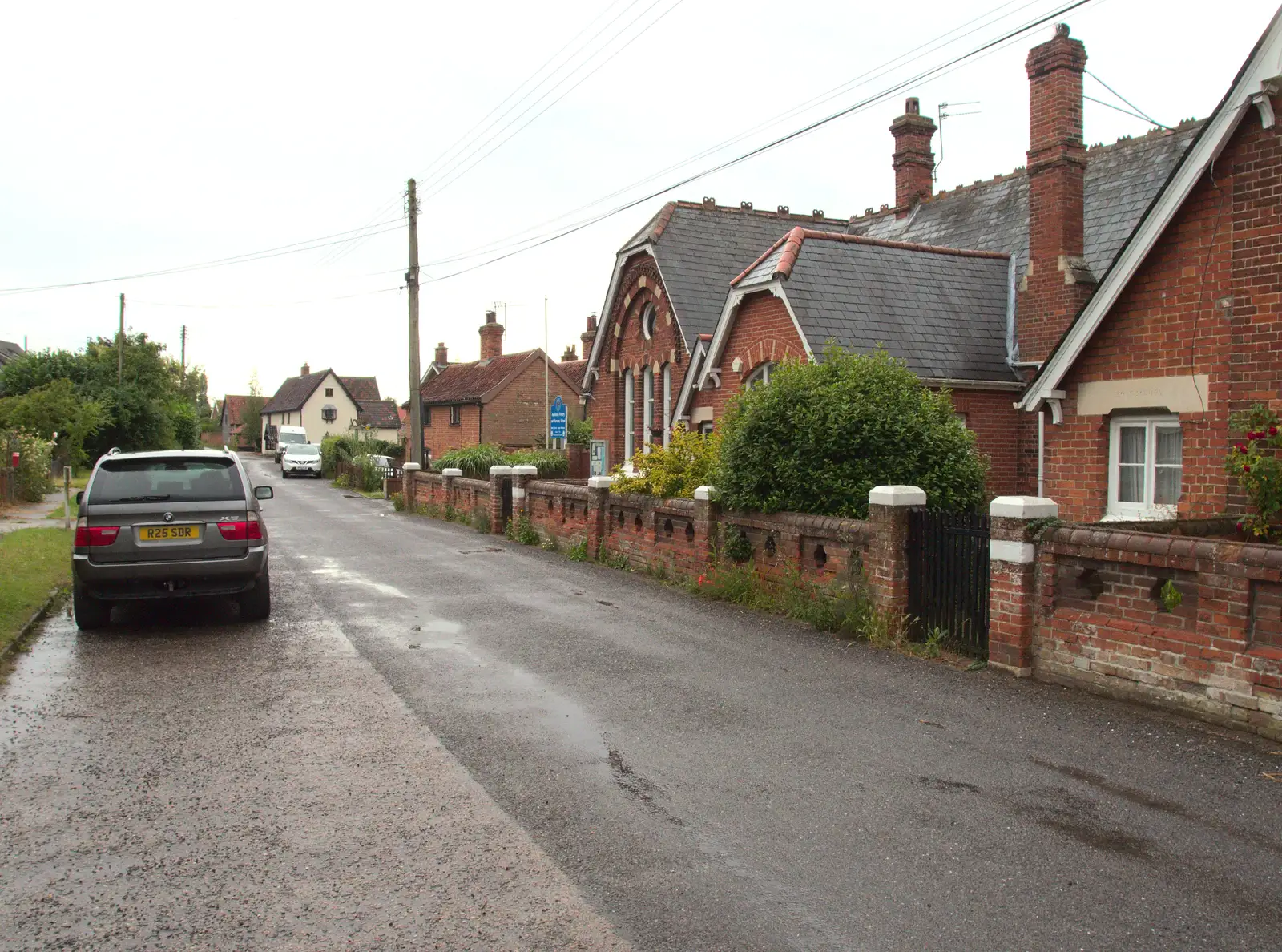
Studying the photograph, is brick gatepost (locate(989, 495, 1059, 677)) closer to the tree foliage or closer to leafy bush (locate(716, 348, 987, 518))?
leafy bush (locate(716, 348, 987, 518))

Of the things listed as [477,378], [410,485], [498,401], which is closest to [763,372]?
[410,485]

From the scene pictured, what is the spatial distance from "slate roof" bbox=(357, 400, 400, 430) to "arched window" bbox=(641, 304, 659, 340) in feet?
218

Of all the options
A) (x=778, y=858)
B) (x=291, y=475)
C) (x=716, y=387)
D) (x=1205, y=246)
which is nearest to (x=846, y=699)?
(x=778, y=858)

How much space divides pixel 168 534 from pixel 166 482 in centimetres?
69

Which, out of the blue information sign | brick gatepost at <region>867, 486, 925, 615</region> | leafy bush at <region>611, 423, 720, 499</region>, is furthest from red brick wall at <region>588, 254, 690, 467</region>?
brick gatepost at <region>867, 486, 925, 615</region>

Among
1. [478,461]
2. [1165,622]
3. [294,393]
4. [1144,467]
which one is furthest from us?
[294,393]

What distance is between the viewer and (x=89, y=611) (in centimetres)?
1018

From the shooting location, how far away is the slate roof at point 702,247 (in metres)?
24.1

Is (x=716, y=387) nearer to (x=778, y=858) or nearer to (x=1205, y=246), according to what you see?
(x=1205, y=246)

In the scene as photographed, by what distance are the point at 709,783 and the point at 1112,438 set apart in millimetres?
9569

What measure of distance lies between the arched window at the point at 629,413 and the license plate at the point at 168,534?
1745 cm

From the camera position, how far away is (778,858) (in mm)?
4660

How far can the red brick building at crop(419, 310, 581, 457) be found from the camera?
2047 inches

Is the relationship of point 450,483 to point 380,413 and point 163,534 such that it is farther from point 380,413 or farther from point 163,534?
point 380,413
